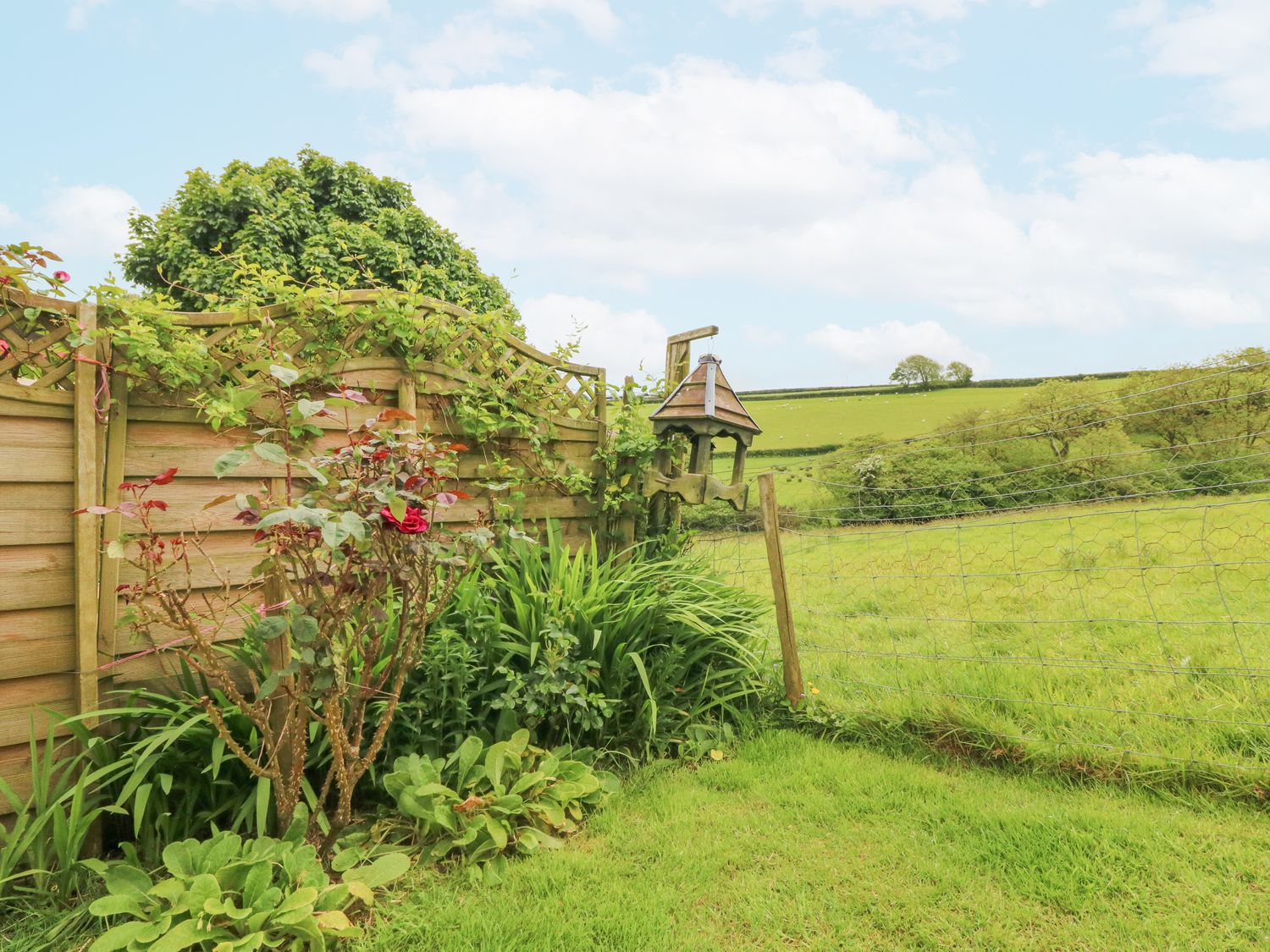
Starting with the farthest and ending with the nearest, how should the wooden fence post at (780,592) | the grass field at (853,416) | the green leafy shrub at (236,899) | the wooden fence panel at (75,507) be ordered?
the grass field at (853,416) < the wooden fence post at (780,592) < the wooden fence panel at (75,507) < the green leafy shrub at (236,899)

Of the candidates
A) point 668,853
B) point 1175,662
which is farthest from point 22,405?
point 1175,662

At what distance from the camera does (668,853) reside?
2498 mm

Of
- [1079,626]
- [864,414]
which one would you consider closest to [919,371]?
[864,414]

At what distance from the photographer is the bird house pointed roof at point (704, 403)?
4.09m

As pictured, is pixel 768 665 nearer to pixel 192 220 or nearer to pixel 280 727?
A: pixel 280 727

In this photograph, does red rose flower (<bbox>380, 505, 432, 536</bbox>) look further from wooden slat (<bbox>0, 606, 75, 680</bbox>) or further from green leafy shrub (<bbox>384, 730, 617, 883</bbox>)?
wooden slat (<bbox>0, 606, 75, 680</bbox>)

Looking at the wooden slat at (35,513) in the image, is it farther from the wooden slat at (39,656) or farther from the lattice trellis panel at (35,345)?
the wooden slat at (39,656)

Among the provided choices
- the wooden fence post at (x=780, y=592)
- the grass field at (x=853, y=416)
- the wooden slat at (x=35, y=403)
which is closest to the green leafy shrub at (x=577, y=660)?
the wooden fence post at (x=780, y=592)

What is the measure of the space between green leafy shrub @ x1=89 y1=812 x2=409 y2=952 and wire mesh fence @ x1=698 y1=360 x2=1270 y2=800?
2.53m

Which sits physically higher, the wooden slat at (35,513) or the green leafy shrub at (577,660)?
the wooden slat at (35,513)

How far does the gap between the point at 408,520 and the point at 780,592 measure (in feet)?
7.44

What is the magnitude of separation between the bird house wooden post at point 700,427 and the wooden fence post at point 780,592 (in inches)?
18.0

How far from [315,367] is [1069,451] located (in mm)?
9280

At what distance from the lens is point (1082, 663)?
3.39 metres
